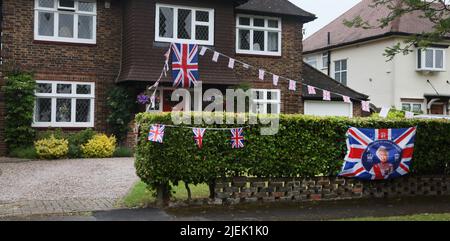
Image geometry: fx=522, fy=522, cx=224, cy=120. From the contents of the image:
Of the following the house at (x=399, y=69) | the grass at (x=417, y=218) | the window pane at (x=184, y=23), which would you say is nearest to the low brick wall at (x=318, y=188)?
the grass at (x=417, y=218)

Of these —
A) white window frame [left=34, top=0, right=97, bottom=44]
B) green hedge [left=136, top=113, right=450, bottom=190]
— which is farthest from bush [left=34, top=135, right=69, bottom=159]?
green hedge [left=136, top=113, right=450, bottom=190]

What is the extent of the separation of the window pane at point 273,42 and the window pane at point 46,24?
344 inches

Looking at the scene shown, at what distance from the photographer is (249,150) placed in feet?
34.3

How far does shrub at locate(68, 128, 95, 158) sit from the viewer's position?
677 inches

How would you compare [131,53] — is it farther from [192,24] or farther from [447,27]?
[447,27]

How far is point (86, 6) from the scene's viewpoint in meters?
19.2

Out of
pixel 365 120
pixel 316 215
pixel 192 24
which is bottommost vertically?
pixel 316 215

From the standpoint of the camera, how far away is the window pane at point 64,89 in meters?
18.7

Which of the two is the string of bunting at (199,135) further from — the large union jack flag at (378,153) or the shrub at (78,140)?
the shrub at (78,140)

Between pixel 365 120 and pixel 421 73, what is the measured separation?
58.2ft

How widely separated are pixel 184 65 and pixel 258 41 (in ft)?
16.5

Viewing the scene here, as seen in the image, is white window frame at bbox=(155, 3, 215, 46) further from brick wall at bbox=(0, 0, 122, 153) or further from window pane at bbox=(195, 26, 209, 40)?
brick wall at bbox=(0, 0, 122, 153)

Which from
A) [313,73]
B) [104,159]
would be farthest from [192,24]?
[313,73]
